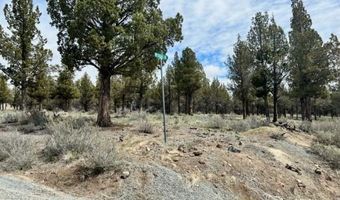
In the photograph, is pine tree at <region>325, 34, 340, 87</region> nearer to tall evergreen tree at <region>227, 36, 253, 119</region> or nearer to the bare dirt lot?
tall evergreen tree at <region>227, 36, 253, 119</region>

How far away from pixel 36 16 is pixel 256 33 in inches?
787

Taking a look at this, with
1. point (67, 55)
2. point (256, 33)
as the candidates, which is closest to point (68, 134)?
point (67, 55)

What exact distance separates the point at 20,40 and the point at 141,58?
51.1 ft

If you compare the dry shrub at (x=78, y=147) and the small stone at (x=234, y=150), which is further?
the small stone at (x=234, y=150)

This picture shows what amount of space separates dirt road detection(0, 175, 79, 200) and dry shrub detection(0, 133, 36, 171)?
0.74 metres

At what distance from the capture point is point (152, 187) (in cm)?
880

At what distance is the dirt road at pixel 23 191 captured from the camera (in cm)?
707

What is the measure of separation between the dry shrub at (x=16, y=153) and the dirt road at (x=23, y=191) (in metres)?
0.74

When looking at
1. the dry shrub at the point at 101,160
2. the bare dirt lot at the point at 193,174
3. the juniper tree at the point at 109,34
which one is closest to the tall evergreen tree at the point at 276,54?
the juniper tree at the point at 109,34

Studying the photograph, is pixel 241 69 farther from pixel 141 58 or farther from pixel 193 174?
pixel 193 174

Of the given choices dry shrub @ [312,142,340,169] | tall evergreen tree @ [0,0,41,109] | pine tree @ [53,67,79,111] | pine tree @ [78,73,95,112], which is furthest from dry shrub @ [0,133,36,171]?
pine tree @ [78,73,95,112]

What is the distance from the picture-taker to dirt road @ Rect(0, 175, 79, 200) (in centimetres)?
707

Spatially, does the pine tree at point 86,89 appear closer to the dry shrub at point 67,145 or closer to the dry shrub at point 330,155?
the dry shrub at point 330,155

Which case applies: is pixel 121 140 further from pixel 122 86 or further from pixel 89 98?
pixel 89 98
